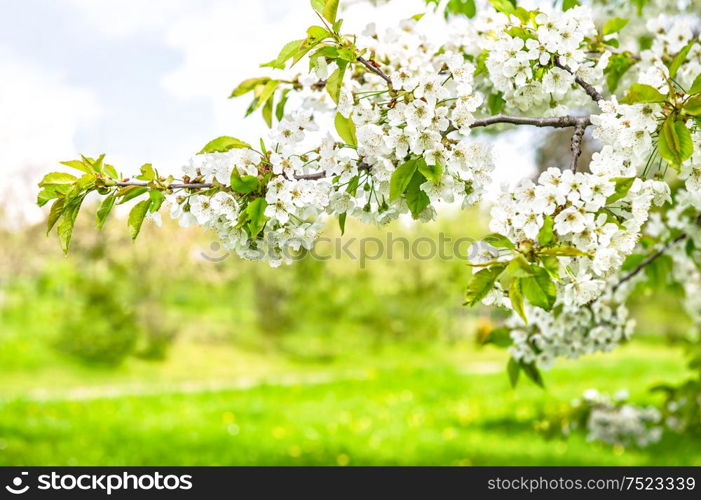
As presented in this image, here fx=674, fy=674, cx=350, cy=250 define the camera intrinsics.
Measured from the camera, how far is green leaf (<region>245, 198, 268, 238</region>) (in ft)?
5.79

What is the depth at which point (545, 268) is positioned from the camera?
5.13 ft

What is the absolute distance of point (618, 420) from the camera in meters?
4.90

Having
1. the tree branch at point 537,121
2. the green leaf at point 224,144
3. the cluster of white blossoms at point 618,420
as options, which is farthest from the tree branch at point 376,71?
the cluster of white blossoms at point 618,420

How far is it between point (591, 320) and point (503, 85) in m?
1.45

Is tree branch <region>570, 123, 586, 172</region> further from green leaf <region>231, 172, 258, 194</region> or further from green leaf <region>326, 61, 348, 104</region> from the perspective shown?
green leaf <region>231, 172, 258, 194</region>

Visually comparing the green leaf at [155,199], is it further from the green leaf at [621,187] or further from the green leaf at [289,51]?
the green leaf at [621,187]

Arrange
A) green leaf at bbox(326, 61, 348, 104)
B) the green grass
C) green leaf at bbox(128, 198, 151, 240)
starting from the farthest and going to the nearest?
the green grass, green leaf at bbox(128, 198, 151, 240), green leaf at bbox(326, 61, 348, 104)

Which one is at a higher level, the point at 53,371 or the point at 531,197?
the point at 53,371

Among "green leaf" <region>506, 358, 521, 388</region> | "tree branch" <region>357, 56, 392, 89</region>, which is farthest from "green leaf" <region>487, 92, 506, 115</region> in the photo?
"green leaf" <region>506, 358, 521, 388</region>

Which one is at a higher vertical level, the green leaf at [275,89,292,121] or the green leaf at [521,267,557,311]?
the green leaf at [275,89,292,121]

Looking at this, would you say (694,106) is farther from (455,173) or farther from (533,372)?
(533,372)

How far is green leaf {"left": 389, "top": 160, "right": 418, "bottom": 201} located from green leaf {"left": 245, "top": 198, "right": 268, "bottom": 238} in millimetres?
342
